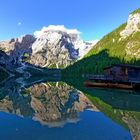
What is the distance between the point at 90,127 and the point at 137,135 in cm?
475

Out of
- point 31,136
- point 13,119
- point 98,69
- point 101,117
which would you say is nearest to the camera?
point 31,136

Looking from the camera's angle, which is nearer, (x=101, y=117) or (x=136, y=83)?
(x=101, y=117)

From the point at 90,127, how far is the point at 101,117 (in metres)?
5.93

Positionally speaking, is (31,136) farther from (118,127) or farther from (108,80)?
(108,80)

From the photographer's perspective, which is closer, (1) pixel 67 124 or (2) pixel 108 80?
(1) pixel 67 124

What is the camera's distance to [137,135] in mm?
19641

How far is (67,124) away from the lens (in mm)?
24219

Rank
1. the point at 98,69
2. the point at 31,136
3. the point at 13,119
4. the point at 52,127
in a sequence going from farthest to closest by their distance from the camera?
the point at 98,69 < the point at 13,119 < the point at 52,127 < the point at 31,136

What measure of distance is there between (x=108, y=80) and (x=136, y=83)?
9.73 metres

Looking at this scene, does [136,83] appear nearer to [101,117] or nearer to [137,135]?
[101,117]

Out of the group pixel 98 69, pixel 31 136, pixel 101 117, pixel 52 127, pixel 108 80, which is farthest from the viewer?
pixel 98 69

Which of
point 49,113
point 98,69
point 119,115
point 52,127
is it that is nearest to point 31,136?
point 52,127

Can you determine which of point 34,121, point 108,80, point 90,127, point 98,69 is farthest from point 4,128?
point 98,69

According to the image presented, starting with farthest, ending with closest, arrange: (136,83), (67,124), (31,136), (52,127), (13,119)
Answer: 1. (136,83)
2. (13,119)
3. (67,124)
4. (52,127)
5. (31,136)
